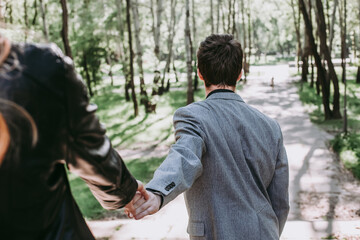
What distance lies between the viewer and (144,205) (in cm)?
194

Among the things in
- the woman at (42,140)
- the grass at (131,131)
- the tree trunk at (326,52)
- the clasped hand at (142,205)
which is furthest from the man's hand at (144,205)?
the tree trunk at (326,52)

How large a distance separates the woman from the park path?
403cm

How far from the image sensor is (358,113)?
16.9 metres

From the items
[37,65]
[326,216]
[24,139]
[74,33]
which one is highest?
[74,33]

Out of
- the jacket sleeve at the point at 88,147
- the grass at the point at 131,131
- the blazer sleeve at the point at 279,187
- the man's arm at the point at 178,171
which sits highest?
the jacket sleeve at the point at 88,147

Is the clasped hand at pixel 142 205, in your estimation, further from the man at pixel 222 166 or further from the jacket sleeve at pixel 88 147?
the jacket sleeve at pixel 88 147

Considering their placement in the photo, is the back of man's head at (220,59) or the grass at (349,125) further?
the grass at (349,125)

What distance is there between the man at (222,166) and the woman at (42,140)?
2.33 feet

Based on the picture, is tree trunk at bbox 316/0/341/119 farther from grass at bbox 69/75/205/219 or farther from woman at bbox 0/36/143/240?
woman at bbox 0/36/143/240

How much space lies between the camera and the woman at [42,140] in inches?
43.9

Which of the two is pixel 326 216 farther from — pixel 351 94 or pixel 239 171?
pixel 351 94

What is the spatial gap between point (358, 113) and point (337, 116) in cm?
164

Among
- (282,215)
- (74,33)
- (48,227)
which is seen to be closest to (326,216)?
(282,215)

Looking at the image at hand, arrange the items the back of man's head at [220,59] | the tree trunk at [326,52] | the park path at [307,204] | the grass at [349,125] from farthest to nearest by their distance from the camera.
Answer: the tree trunk at [326,52] → the grass at [349,125] → the park path at [307,204] → the back of man's head at [220,59]
